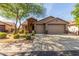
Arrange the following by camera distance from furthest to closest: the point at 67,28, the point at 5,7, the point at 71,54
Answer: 1. the point at 67,28
2. the point at 5,7
3. the point at 71,54

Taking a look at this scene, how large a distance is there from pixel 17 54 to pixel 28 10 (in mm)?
1753

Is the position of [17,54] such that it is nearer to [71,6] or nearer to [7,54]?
[7,54]

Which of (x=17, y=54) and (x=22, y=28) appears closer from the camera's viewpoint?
(x=17, y=54)

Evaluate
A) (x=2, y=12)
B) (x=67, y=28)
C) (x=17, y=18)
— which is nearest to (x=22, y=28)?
(x=17, y=18)

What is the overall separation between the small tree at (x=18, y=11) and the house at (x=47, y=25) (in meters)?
0.28

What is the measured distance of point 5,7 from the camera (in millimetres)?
5941

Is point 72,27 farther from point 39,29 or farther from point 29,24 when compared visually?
point 29,24

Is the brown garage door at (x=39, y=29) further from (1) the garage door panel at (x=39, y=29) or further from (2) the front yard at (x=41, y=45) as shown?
(2) the front yard at (x=41, y=45)

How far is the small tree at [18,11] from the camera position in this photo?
234 inches

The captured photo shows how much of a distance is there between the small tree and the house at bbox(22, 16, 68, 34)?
10.9 inches

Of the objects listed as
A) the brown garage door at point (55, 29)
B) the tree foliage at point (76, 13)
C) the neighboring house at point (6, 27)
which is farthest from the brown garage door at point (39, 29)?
the tree foliage at point (76, 13)

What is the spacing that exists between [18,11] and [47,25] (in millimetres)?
1352

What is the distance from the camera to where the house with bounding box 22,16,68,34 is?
20.2ft

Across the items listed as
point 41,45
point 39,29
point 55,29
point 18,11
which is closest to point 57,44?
point 41,45
